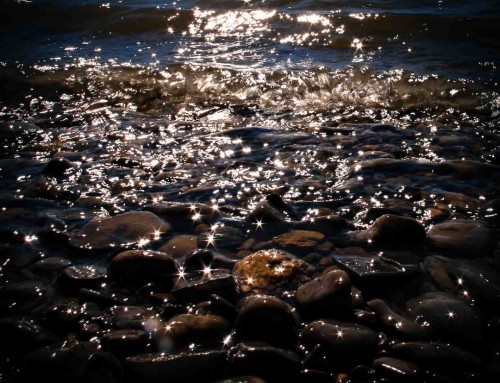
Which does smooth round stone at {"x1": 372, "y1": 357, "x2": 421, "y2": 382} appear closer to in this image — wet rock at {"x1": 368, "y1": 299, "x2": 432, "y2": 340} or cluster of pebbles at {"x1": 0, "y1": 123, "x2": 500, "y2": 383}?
cluster of pebbles at {"x1": 0, "y1": 123, "x2": 500, "y2": 383}

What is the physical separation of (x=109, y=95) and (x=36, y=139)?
1.69m

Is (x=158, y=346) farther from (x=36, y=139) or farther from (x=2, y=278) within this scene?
(x=36, y=139)

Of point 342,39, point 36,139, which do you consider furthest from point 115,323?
point 342,39

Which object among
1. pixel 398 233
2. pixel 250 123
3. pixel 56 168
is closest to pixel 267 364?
pixel 398 233

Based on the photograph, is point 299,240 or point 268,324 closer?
point 268,324

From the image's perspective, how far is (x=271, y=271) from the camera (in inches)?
93.0

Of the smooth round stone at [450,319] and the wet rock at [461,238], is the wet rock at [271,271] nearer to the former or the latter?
the smooth round stone at [450,319]

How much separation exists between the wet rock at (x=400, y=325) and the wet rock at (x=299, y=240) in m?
0.64

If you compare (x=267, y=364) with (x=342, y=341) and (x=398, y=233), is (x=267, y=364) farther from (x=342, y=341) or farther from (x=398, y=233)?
(x=398, y=233)

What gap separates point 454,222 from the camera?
2707 millimetres

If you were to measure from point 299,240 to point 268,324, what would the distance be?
0.81 metres

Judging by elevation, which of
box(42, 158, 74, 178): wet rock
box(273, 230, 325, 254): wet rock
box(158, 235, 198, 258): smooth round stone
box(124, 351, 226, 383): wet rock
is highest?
box(42, 158, 74, 178): wet rock

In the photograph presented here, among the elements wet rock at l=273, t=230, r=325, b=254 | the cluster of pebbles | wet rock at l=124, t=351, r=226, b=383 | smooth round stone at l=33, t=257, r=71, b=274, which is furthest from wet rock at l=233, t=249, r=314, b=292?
smooth round stone at l=33, t=257, r=71, b=274

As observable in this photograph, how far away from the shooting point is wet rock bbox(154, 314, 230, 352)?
1.93 meters
